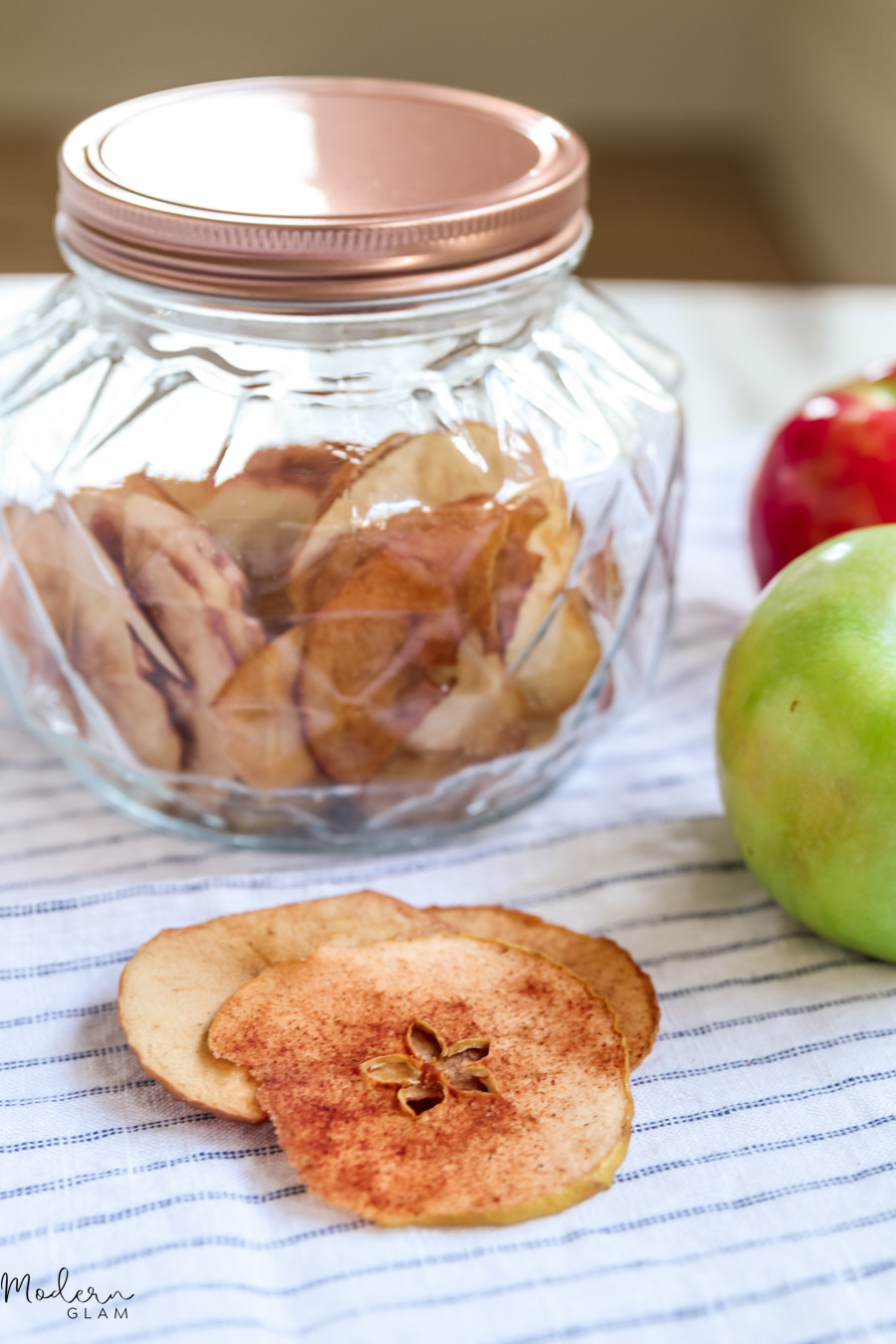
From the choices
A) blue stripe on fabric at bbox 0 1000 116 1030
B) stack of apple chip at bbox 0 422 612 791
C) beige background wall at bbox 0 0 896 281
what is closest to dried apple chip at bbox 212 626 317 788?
stack of apple chip at bbox 0 422 612 791

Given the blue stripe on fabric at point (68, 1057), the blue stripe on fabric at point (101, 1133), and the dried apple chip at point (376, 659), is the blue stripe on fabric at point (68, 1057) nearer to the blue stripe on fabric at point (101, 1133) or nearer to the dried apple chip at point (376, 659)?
the blue stripe on fabric at point (101, 1133)

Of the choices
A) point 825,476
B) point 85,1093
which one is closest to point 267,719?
point 85,1093

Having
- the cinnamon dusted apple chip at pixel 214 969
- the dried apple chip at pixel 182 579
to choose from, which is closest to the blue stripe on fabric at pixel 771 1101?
the cinnamon dusted apple chip at pixel 214 969

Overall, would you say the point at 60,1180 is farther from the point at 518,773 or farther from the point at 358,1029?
the point at 518,773

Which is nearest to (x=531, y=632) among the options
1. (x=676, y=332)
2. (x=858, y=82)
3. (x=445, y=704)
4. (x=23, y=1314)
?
(x=445, y=704)

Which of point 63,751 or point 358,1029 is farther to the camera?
point 63,751

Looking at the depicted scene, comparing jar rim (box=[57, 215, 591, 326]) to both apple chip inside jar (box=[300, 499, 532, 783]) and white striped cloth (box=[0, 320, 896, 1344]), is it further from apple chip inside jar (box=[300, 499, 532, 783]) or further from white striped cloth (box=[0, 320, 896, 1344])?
white striped cloth (box=[0, 320, 896, 1344])
